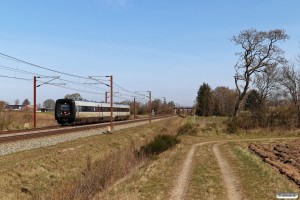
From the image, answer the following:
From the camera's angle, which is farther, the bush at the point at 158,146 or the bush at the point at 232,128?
the bush at the point at 232,128

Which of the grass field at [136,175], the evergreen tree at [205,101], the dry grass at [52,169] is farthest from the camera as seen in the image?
the evergreen tree at [205,101]

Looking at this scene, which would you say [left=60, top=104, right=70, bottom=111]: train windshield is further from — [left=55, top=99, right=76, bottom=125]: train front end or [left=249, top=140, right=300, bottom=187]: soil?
[left=249, top=140, right=300, bottom=187]: soil

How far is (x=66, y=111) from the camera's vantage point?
162 feet

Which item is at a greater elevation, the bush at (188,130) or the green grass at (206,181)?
the bush at (188,130)

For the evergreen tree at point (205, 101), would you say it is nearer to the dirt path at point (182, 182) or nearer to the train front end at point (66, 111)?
the train front end at point (66, 111)

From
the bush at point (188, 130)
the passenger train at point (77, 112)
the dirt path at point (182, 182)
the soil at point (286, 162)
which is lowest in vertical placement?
the dirt path at point (182, 182)

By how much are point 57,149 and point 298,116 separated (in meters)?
33.4

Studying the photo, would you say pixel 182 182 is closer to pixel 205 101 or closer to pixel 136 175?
pixel 136 175

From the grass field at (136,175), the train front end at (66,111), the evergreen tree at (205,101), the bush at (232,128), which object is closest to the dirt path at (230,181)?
the grass field at (136,175)

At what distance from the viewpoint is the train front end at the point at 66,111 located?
161ft

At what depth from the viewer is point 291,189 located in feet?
45.6

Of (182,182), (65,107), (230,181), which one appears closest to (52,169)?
(182,182)

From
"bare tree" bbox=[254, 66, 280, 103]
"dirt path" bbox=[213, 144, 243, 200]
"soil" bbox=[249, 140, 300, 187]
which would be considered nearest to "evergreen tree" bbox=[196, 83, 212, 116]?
"bare tree" bbox=[254, 66, 280, 103]

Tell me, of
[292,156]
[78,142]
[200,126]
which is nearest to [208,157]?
[292,156]
